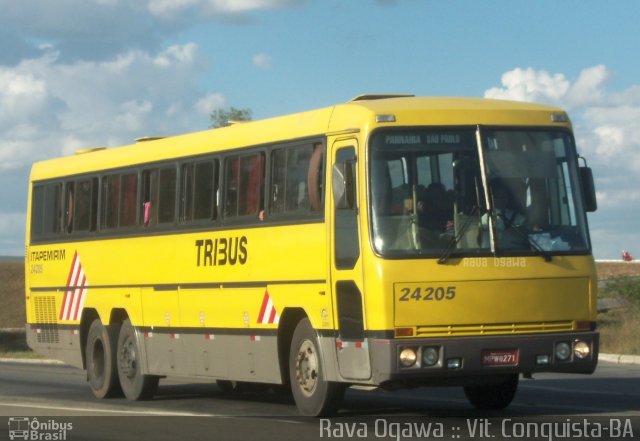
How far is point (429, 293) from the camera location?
567 inches

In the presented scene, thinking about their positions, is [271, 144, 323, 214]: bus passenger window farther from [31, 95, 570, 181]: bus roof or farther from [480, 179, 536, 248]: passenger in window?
[480, 179, 536, 248]: passenger in window

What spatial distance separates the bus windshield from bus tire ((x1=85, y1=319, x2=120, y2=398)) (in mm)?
7273

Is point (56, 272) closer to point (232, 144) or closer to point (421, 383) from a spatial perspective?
point (232, 144)

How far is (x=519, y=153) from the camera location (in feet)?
49.9

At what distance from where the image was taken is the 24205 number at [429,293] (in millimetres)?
14391

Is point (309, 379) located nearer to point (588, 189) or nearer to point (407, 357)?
point (407, 357)

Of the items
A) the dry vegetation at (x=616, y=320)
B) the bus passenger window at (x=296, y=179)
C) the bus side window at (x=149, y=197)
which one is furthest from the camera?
the dry vegetation at (x=616, y=320)

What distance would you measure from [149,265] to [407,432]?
6.65 m

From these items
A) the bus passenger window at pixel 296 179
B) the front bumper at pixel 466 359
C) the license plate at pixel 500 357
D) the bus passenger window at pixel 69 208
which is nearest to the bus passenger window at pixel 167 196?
the bus passenger window at pixel 296 179

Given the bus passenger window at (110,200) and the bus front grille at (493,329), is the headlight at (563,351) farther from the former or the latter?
the bus passenger window at (110,200)

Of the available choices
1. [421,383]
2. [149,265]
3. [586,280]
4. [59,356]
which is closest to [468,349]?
[421,383]

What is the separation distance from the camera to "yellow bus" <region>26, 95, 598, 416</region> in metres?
14.5

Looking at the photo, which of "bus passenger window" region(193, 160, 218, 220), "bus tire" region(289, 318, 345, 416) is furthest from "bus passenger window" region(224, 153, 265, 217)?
"bus tire" region(289, 318, 345, 416)

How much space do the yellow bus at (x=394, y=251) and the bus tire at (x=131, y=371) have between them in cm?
177
